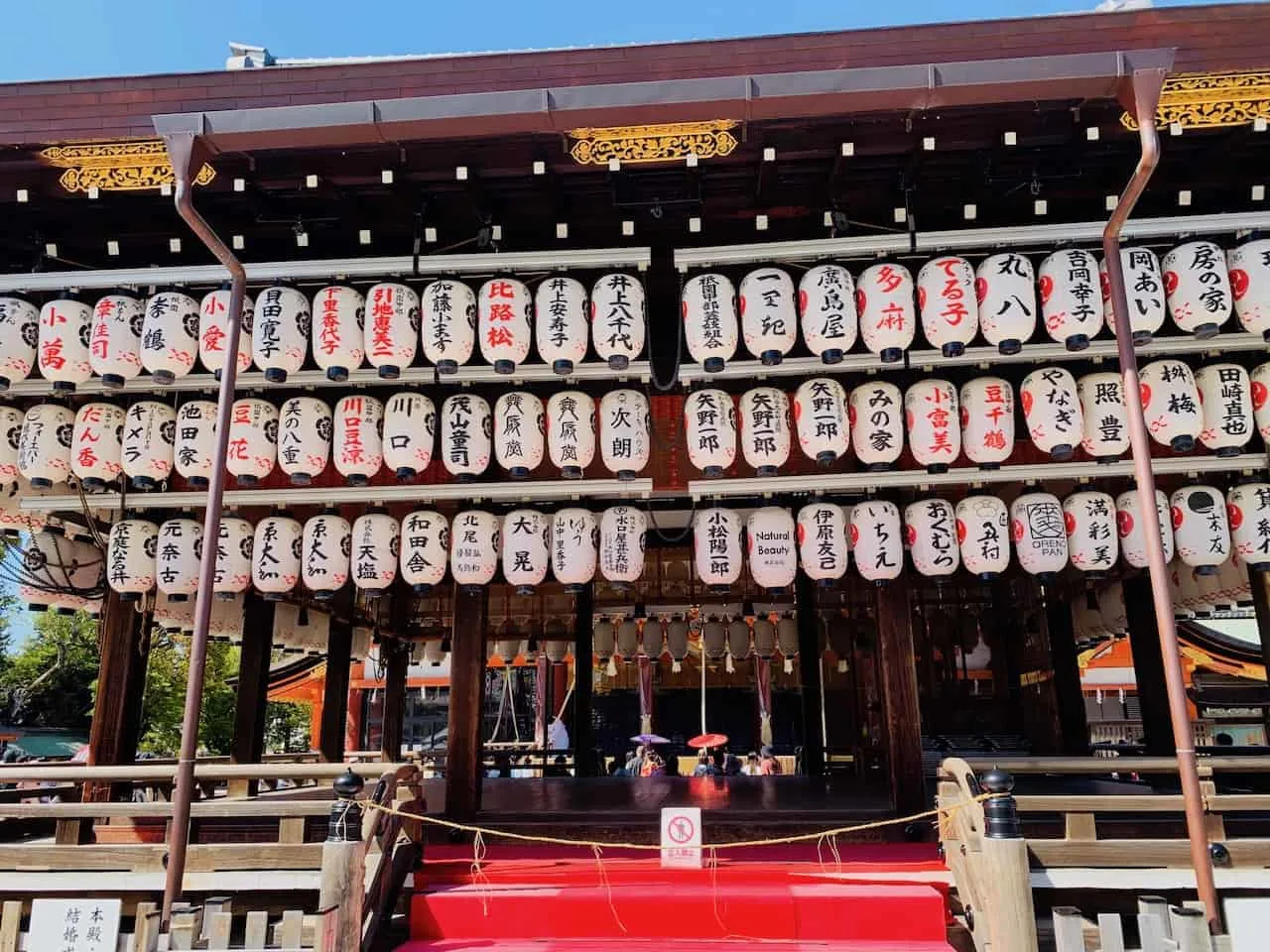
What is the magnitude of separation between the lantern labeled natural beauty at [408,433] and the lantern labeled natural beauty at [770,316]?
8.72 ft

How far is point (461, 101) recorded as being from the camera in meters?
6.06

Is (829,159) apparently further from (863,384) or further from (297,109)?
(297,109)

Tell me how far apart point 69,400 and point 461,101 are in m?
4.55

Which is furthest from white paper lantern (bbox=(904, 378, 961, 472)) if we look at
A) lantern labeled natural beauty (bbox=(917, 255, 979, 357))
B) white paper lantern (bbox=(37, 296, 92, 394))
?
white paper lantern (bbox=(37, 296, 92, 394))

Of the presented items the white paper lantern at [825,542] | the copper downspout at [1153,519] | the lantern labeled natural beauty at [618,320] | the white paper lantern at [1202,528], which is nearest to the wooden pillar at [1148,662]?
the white paper lantern at [1202,528]

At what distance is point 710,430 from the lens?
7109mm

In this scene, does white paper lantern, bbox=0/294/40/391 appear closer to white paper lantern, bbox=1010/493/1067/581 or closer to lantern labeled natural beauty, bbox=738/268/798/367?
lantern labeled natural beauty, bbox=738/268/798/367

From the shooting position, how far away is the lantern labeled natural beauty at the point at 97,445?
24.3ft

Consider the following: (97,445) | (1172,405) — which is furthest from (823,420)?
(97,445)

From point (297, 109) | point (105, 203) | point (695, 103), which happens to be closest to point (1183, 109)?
point (695, 103)

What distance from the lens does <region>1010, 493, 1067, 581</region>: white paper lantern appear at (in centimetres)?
700

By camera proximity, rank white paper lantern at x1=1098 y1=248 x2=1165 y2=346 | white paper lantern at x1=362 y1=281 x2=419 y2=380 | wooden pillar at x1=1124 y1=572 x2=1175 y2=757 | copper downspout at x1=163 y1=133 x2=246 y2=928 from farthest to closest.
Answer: wooden pillar at x1=1124 y1=572 x2=1175 y2=757 < white paper lantern at x1=362 y1=281 x2=419 y2=380 < white paper lantern at x1=1098 y1=248 x2=1165 y2=346 < copper downspout at x1=163 y1=133 x2=246 y2=928

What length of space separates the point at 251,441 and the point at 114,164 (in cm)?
233

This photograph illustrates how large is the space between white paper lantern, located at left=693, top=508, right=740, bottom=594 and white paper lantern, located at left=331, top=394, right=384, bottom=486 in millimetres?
2748
